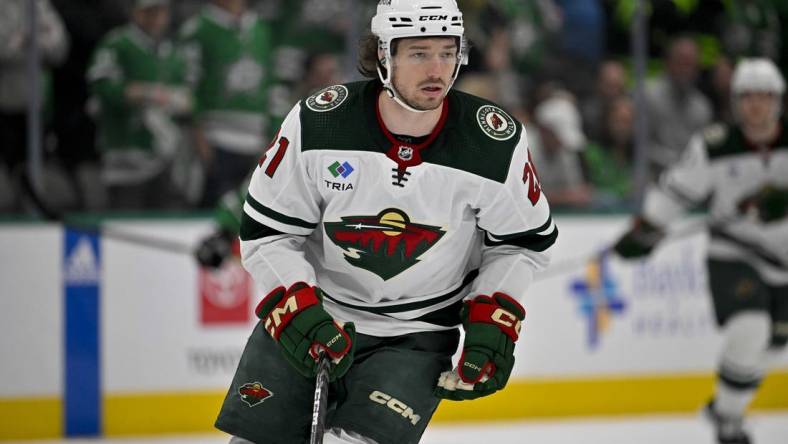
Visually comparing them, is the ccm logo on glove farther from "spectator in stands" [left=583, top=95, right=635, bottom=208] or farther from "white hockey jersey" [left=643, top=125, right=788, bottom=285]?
"spectator in stands" [left=583, top=95, right=635, bottom=208]

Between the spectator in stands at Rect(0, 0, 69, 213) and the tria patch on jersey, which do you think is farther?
the spectator in stands at Rect(0, 0, 69, 213)

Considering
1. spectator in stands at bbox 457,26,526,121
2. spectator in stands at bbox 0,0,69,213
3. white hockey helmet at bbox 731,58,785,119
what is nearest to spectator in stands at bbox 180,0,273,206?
spectator in stands at bbox 0,0,69,213

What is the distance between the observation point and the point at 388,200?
2887 mm

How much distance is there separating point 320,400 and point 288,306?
0.76 ft

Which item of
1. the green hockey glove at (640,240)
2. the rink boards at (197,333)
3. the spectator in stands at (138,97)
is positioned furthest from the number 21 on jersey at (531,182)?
the rink boards at (197,333)

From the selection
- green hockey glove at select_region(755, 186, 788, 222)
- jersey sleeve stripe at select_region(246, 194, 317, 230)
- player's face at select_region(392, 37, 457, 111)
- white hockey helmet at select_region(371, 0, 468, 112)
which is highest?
white hockey helmet at select_region(371, 0, 468, 112)

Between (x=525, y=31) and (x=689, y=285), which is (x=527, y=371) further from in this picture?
(x=525, y=31)

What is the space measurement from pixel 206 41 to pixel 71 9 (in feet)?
1.95

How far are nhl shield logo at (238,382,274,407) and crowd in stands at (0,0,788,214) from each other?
254 centimetres

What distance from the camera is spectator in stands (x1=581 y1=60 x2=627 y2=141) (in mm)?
6203

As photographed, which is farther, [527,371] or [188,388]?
[527,371]

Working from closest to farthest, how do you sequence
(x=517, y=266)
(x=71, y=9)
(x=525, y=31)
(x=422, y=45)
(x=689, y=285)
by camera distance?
(x=422, y=45) → (x=517, y=266) → (x=71, y=9) → (x=525, y=31) → (x=689, y=285)

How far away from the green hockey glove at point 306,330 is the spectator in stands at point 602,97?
360 centimetres

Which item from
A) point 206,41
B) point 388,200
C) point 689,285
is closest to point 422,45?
point 388,200
